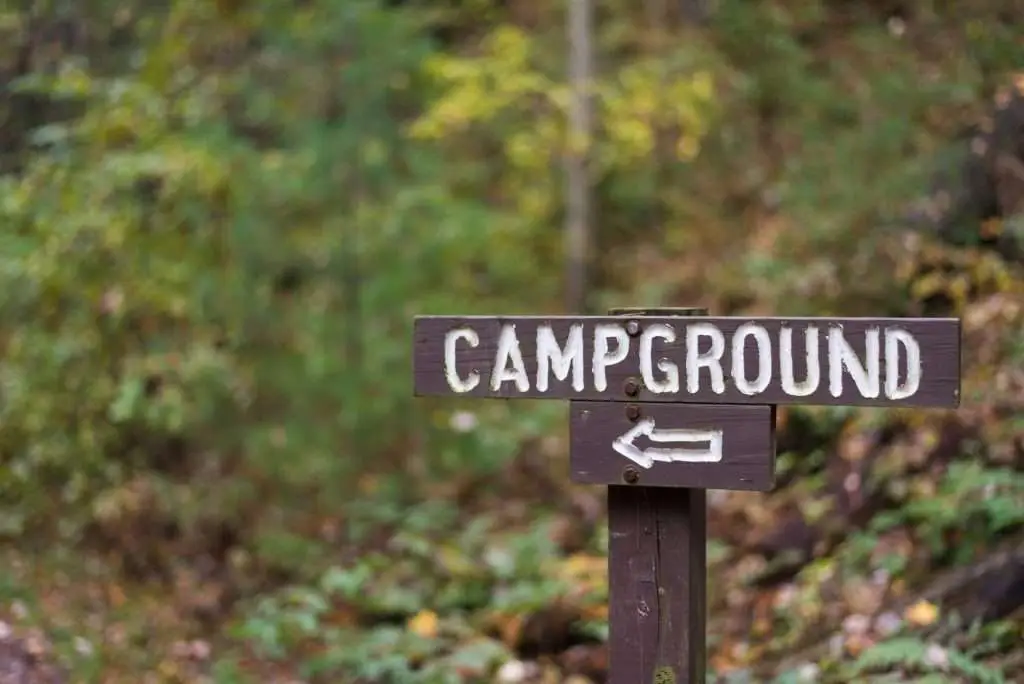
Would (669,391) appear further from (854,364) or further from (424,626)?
(424,626)

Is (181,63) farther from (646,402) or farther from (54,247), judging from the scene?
(646,402)

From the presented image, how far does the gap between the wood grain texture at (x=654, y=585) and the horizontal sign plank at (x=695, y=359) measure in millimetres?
337

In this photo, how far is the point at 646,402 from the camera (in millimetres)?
2959

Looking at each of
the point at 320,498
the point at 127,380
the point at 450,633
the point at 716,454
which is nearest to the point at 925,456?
the point at 450,633

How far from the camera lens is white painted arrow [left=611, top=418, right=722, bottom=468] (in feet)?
9.50

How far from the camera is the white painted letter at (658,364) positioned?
9.62 feet

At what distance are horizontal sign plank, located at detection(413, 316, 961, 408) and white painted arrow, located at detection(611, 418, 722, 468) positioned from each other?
0.29 feet

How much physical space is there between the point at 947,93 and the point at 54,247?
6.19 metres

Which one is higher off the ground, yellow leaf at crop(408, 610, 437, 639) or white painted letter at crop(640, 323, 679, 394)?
white painted letter at crop(640, 323, 679, 394)

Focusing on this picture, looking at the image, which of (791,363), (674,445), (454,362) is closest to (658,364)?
(674,445)

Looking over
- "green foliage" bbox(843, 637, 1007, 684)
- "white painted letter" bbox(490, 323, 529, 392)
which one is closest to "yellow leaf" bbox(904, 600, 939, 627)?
"green foliage" bbox(843, 637, 1007, 684)

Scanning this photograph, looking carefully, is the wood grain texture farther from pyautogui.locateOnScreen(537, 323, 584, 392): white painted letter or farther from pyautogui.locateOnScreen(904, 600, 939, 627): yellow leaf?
pyautogui.locateOnScreen(904, 600, 939, 627): yellow leaf

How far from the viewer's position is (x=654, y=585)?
3053 mm

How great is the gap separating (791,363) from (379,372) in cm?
453
